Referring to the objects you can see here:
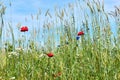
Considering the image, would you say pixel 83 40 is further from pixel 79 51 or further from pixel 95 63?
pixel 95 63

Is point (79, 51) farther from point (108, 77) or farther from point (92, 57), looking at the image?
point (108, 77)

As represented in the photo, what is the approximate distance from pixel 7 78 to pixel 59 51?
3.57 ft

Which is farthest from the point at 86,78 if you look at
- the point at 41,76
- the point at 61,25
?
the point at 61,25

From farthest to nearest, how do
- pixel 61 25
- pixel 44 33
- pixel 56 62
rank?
1. pixel 44 33
2. pixel 61 25
3. pixel 56 62

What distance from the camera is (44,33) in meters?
4.74

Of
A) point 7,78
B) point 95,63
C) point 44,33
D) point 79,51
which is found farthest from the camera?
point 44,33

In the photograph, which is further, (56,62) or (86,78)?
(56,62)

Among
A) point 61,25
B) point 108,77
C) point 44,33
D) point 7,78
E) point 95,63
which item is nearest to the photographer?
point 108,77

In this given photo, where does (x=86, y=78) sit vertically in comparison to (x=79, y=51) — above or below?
below

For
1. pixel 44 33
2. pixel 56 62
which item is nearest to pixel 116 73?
pixel 56 62

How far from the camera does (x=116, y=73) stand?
2812 millimetres

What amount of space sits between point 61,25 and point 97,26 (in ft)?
2.82

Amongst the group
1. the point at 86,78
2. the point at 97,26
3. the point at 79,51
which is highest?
the point at 97,26

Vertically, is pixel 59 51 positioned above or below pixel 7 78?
above
